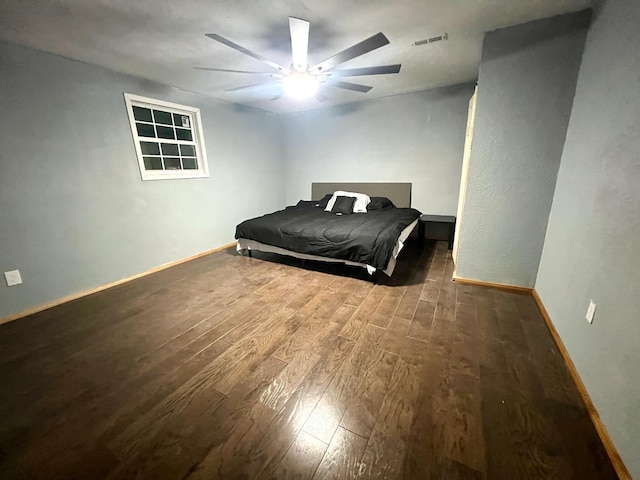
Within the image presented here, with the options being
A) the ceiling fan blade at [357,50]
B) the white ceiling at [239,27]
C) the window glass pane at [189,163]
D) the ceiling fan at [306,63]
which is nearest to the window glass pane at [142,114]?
the white ceiling at [239,27]

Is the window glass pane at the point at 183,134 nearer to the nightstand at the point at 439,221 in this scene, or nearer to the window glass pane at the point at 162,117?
the window glass pane at the point at 162,117

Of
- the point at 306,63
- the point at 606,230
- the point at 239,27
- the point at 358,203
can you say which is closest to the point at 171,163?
the point at 239,27

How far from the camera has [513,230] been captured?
242 cm

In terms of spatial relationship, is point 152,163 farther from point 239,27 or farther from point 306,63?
point 306,63

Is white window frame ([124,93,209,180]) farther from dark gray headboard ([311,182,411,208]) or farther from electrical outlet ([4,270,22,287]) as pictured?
dark gray headboard ([311,182,411,208])

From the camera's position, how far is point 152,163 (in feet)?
10.8

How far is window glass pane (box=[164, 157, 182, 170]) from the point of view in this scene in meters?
3.45

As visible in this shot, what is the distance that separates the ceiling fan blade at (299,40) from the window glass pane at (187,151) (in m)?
2.25

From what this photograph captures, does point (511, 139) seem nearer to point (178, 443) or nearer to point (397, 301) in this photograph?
point (397, 301)

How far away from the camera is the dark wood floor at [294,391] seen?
1.11 meters

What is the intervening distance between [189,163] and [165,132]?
1.59 ft

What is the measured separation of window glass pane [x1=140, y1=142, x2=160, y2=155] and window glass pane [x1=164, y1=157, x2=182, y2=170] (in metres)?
0.14

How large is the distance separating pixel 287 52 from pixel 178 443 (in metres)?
Answer: 3.02

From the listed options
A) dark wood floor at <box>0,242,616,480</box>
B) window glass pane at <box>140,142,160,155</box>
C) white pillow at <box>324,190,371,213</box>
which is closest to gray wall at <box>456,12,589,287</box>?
dark wood floor at <box>0,242,616,480</box>
